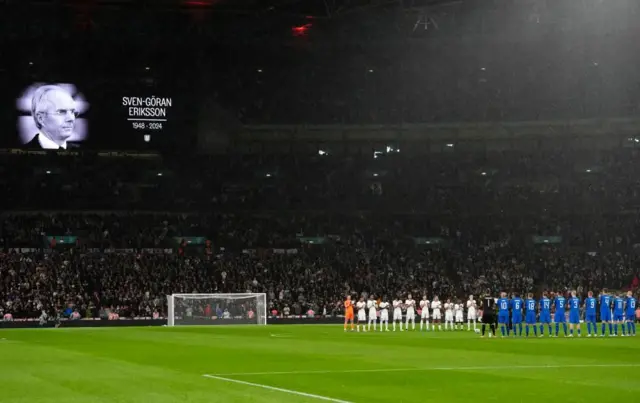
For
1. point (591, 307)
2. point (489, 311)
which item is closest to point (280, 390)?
point (489, 311)

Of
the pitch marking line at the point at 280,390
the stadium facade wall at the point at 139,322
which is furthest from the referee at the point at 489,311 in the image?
the stadium facade wall at the point at 139,322

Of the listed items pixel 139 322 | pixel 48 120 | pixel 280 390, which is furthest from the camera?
pixel 48 120

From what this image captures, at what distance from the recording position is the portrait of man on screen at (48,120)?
62500 mm

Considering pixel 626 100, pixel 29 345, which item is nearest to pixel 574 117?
pixel 626 100

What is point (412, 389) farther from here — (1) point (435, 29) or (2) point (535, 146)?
(2) point (535, 146)

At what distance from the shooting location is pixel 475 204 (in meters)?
76.3

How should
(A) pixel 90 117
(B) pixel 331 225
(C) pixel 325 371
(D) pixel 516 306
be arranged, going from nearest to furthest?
1. (C) pixel 325 371
2. (D) pixel 516 306
3. (A) pixel 90 117
4. (B) pixel 331 225

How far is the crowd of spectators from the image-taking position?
66.2 meters

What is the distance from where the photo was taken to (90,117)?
6384cm

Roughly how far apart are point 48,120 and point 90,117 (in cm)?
268

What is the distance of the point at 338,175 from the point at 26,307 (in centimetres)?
2813

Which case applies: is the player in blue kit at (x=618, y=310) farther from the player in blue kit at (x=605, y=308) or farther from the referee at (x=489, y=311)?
the referee at (x=489, y=311)

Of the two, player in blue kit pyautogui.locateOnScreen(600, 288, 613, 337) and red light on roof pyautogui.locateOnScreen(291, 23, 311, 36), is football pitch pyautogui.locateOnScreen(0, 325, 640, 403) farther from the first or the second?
red light on roof pyautogui.locateOnScreen(291, 23, 311, 36)

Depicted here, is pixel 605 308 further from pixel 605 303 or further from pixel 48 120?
pixel 48 120
